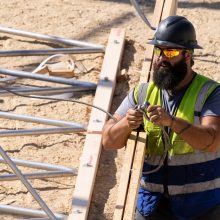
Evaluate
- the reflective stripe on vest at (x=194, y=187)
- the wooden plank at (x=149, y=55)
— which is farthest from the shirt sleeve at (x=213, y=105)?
the wooden plank at (x=149, y=55)

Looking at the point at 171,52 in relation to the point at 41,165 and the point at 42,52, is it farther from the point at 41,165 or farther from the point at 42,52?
the point at 42,52

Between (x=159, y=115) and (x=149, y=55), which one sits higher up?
(x=149, y=55)

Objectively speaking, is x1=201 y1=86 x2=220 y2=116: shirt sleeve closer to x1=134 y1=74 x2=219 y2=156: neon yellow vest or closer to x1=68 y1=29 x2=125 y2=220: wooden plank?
x1=134 y1=74 x2=219 y2=156: neon yellow vest

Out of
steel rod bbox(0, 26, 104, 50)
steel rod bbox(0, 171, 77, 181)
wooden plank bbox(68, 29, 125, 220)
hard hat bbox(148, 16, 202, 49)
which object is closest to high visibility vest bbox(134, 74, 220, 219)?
hard hat bbox(148, 16, 202, 49)

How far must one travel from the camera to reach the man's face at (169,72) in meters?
5.28

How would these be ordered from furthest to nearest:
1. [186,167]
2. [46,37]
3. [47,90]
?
[46,37]
[47,90]
[186,167]

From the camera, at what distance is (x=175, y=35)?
5.42m

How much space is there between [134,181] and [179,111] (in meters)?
0.53

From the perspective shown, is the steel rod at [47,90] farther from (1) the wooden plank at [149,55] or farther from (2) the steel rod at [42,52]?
(1) the wooden plank at [149,55]

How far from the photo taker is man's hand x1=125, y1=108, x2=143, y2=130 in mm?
5246

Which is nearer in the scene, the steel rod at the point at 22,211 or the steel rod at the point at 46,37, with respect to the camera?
the steel rod at the point at 22,211

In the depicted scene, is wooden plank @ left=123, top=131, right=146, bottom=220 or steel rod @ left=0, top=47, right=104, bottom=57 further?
steel rod @ left=0, top=47, right=104, bottom=57

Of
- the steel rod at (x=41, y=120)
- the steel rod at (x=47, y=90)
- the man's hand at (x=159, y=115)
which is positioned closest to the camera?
the man's hand at (x=159, y=115)

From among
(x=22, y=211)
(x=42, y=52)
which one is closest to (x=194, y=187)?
(x=22, y=211)
